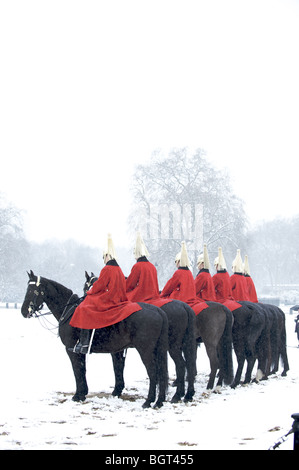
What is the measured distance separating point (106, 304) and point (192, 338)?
173cm

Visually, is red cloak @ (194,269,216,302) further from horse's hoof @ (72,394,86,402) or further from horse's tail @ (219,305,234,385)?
horse's hoof @ (72,394,86,402)

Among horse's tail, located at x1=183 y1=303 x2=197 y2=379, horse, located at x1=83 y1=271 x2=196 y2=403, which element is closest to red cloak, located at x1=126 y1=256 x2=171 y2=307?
horse, located at x1=83 y1=271 x2=196 y2=403

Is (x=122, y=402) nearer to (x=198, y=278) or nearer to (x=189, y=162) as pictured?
(x=198, y=278)

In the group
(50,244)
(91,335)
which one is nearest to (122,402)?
(91,335)

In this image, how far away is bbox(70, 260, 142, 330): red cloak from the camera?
32.8 feet

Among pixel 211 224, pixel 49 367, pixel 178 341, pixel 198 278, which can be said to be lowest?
pixel 49 367

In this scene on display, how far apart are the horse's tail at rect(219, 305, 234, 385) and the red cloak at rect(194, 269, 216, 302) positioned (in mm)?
1009

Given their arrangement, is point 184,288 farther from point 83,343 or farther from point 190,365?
point 83,343

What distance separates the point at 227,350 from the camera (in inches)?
476

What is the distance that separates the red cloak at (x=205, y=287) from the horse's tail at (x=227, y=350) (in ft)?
3.31

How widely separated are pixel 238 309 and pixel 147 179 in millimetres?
34799

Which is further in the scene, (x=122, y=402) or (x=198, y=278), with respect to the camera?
(x=198, y=278)

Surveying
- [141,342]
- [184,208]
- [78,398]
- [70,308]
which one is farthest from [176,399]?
[184,208]
